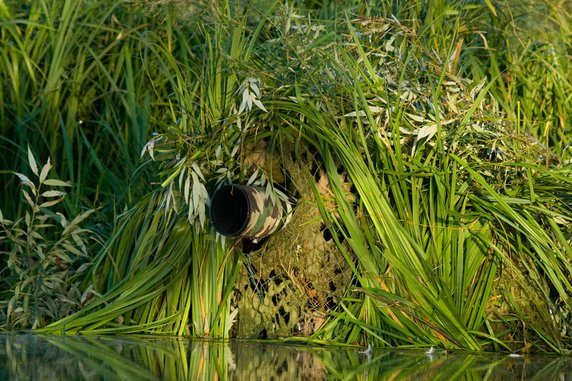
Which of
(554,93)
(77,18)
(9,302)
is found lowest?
(9,302)

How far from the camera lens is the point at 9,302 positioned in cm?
474

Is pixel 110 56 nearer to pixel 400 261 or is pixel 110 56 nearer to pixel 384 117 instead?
pixel 384 117

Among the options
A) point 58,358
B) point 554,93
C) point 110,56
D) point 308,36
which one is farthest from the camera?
point 110,56

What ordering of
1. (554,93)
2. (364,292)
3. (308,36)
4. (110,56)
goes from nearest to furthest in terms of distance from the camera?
(364,292), (308,36), (554,93), (110,56)

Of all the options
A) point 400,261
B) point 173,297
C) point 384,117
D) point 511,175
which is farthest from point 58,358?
point 511,175

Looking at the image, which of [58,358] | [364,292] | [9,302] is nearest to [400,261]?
[364,292]

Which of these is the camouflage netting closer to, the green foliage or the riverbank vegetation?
the riverbank vegetation

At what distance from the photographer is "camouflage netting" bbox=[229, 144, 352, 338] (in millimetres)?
4477

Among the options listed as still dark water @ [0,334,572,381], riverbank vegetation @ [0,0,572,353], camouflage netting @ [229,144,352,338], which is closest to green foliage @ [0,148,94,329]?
riverbank vegetation @ [0,0,572,353]

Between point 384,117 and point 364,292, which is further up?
point 384,117

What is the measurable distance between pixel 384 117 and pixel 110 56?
226 centimetres

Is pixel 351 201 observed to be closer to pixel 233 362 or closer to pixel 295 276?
pixel 295 276

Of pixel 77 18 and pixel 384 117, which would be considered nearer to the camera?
pixel 384 117

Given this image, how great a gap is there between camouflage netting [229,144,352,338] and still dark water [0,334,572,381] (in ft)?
0.58
